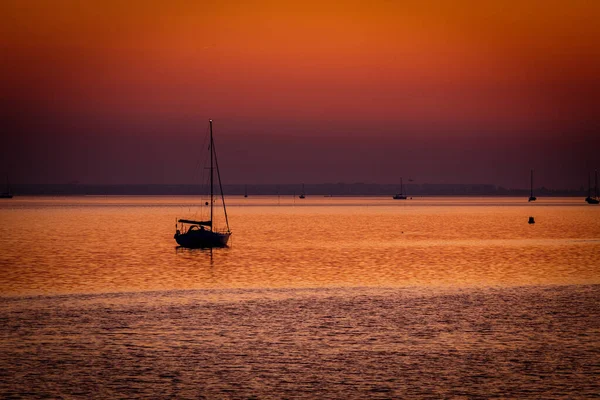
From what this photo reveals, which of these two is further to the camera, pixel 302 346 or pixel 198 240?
pixel 198 240

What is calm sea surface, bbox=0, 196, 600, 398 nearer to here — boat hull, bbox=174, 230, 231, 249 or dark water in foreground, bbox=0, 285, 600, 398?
dark water in foreground, bbox=0, 285, 600, 398

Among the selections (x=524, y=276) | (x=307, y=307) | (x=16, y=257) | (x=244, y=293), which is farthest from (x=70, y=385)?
(x=16, y=257)

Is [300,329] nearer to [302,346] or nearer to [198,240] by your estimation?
[302,346]

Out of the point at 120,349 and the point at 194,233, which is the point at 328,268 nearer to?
the point at 194,233

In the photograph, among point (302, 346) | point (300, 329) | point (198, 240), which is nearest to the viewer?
point (302, 346)

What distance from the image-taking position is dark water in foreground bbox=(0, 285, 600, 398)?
20.7 m

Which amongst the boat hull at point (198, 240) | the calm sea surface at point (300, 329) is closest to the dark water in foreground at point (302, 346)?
the calm sea surface at point (300, 329)

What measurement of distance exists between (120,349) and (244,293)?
1606 centimetres

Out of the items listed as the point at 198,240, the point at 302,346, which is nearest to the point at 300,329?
the point at 302,346

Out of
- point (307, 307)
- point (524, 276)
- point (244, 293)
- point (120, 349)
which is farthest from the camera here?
point (524, 276)

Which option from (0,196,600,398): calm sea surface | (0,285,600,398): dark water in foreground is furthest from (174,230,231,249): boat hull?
(0,285,600,398): dark water in foreground

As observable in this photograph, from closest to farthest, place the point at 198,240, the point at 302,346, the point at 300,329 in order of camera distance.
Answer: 1. the point at 302,346
2. the point at 300,329
3. the point at 198,240

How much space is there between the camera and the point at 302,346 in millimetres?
26000

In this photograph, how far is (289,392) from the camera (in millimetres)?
20156
